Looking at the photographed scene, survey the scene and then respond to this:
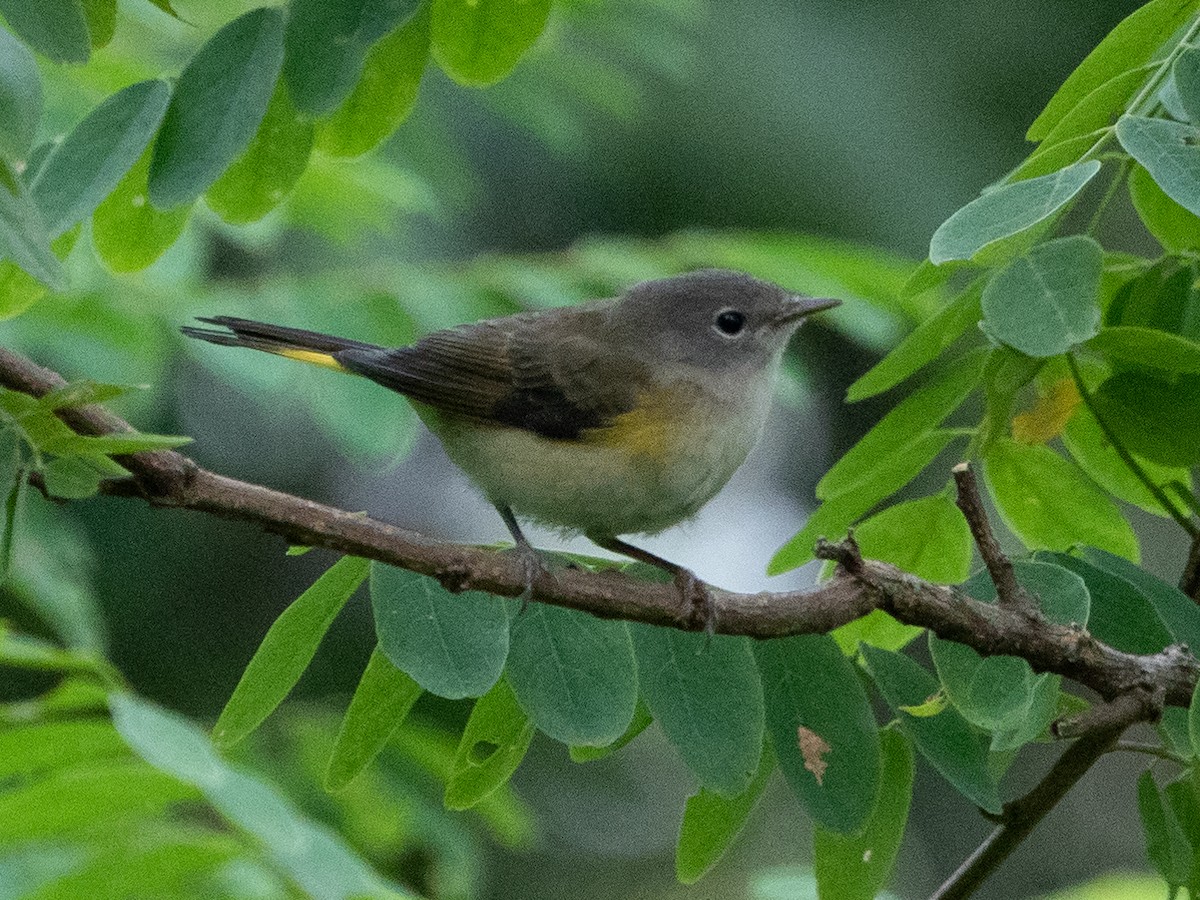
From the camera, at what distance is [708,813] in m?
2.53

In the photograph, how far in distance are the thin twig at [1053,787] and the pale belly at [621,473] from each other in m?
1.28

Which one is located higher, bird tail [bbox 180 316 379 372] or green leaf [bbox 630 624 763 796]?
green leaf [bbox 630 624 763 796]

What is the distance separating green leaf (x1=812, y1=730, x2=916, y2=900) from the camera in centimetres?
241

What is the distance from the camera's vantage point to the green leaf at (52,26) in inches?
72.1

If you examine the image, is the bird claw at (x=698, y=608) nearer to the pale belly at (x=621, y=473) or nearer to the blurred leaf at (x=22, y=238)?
the blurred leaf at (x=22, y=238)

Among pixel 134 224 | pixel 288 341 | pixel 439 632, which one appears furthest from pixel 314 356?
pixel 439 632

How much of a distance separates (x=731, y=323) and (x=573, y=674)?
1.87 m

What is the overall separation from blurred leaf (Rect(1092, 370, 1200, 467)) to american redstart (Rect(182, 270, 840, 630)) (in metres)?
0.96

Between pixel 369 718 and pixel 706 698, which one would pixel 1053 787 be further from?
pixel 369 718

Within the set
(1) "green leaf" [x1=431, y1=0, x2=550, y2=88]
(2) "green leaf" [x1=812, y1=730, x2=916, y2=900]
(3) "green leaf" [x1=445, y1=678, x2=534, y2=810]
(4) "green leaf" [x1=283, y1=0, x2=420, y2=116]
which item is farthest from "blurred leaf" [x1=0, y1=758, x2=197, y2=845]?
(1) "green leaf" [x1=431, y1=0, x2=550, y2=88]

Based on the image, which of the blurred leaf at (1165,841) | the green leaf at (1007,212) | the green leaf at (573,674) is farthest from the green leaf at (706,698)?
the green leaf at (1007,212)

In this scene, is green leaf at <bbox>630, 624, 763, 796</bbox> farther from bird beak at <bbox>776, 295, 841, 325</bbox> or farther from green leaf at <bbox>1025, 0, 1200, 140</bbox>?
bird beak at <bbox>776, 295, 841, 325</bbox>

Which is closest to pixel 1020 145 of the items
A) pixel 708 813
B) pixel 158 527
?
pixel 158 527

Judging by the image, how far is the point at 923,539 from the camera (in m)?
2.84
